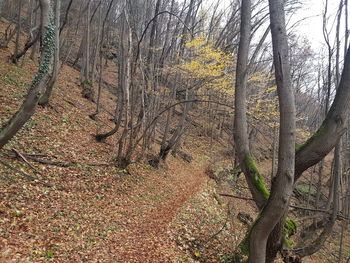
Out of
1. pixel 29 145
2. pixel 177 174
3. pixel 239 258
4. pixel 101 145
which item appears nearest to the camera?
pixel 239 258

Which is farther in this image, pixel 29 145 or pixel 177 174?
pixel 177 174

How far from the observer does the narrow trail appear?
5.02 meters

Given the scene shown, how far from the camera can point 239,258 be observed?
545 cm

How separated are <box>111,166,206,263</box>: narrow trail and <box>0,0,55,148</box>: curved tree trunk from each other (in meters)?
3.24

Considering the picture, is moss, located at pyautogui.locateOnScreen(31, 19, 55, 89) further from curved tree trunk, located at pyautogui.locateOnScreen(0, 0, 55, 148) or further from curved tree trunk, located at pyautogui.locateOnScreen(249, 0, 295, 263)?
curved tree trunk, located at pyautogui.locateOnScreen(249, 0, 295, 263)

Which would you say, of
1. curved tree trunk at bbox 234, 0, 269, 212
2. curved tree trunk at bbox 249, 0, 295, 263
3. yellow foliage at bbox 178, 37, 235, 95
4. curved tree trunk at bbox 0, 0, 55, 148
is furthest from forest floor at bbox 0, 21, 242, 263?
yellow foliage at bbox 178, 37, 235, 95

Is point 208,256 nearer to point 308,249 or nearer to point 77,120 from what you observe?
point 308,249

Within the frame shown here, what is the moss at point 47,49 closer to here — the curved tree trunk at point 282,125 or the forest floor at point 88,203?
the forest floor at point 88,203

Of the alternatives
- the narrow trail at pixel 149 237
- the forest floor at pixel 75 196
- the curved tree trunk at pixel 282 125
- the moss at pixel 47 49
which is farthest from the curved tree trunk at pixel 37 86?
the curved tree trunk at pixel 282 125

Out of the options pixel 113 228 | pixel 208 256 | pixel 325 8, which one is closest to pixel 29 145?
pixel 113 228

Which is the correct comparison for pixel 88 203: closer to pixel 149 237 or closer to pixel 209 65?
pixel 149 237

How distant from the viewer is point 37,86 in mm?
4852

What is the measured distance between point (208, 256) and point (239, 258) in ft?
2.65

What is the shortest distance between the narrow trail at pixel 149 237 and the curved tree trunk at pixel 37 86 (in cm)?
324
